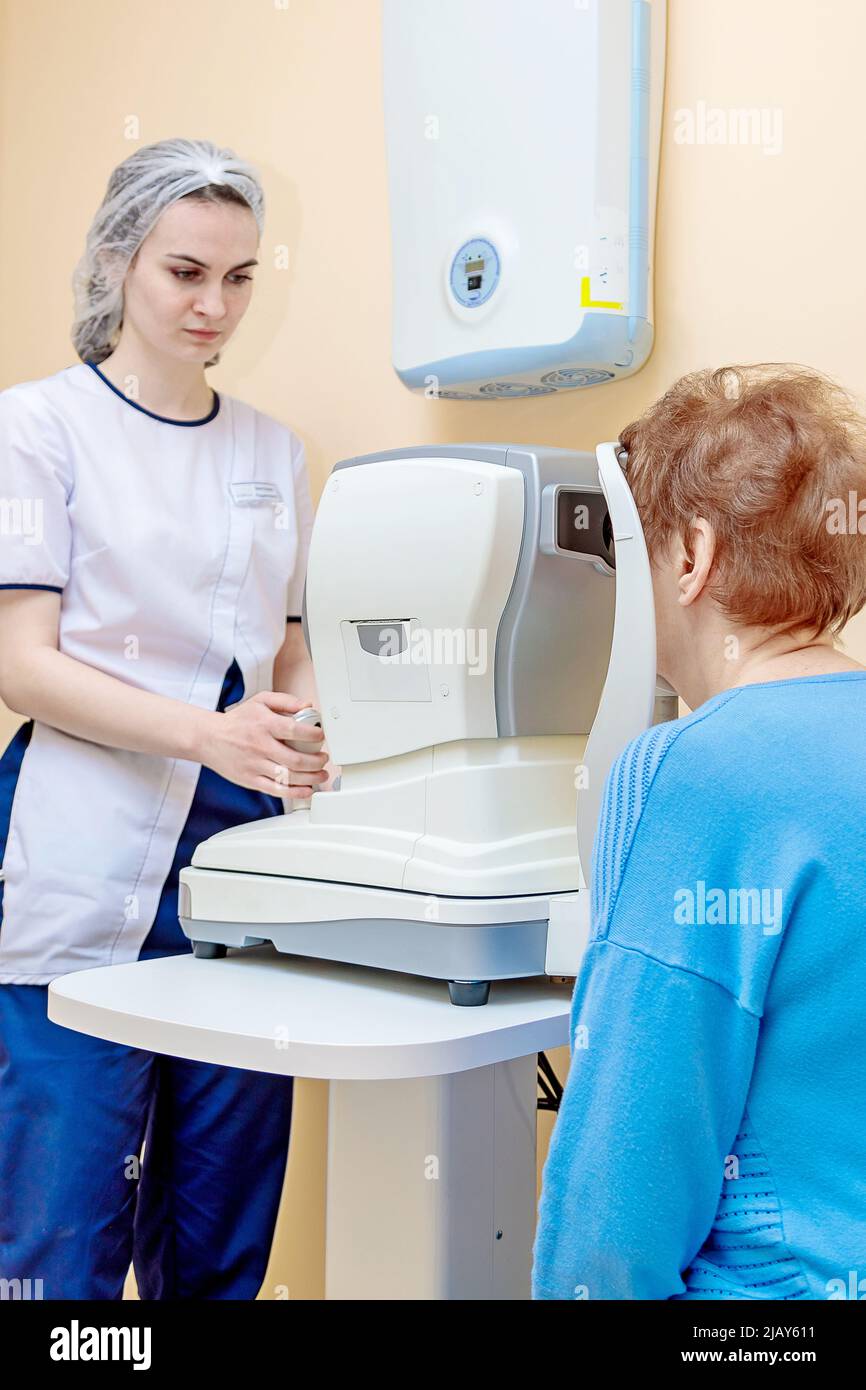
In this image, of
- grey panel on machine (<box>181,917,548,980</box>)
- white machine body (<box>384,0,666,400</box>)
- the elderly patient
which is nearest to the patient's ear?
the elderly patient

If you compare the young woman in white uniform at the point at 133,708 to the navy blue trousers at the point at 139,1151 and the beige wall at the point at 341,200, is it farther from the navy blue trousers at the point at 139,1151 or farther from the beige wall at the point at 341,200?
the beige wall at the point at 341,200

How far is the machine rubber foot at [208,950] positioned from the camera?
1378mm

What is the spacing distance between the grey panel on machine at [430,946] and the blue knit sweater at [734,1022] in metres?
0.28

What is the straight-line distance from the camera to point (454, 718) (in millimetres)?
1202

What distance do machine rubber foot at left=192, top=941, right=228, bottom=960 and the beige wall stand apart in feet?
1.90

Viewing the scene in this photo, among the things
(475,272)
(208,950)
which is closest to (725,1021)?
(208,950)

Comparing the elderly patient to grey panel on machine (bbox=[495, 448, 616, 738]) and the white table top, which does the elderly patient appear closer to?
the white table top

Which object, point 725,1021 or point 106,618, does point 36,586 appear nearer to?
point 106,618

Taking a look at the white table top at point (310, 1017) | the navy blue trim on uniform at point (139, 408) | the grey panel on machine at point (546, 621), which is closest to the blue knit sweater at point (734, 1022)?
the white table top at point (310, 1017)

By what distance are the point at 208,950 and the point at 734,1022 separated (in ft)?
2.36

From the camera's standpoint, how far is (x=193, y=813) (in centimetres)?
164

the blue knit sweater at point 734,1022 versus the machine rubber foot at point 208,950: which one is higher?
the blue knit sweater at point 734,1022

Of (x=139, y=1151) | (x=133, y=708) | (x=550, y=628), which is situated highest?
(x=550, y=628)

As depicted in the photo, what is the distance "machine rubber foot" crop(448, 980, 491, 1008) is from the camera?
44.3 inches
